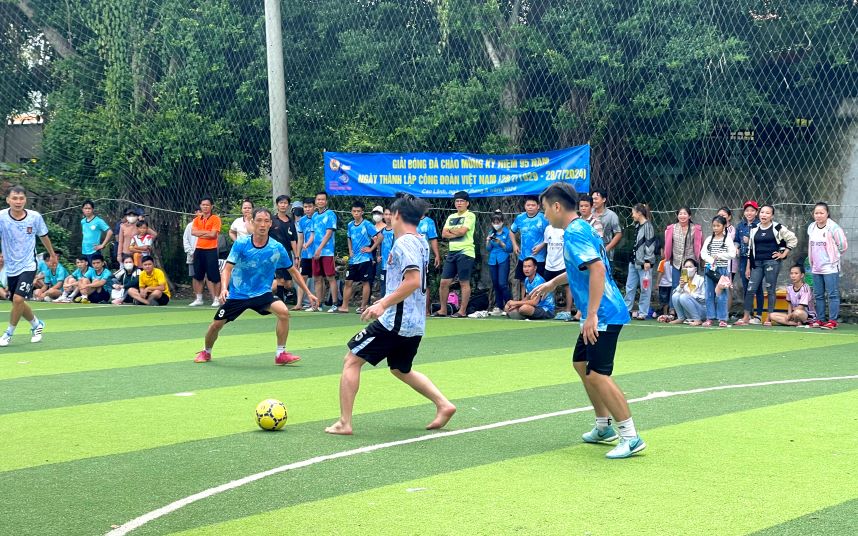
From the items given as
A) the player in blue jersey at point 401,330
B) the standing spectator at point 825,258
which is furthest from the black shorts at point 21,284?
the standing spectator at point 825,258

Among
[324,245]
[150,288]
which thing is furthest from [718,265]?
[150,288]

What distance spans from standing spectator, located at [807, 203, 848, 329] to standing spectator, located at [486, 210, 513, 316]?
4.84 metres

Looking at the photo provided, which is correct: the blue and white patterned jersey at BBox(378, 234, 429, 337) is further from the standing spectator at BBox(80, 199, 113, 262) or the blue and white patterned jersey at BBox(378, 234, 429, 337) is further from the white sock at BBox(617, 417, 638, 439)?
the standing spectator at BBox(80, 199, 113, 262)

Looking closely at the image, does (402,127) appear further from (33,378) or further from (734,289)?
(33,378)

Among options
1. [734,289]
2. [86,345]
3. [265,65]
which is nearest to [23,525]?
[86,345]

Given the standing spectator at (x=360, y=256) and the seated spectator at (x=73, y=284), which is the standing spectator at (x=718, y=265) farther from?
the seated spectator at (x=73, y=284)

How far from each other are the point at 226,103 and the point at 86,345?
30.8ft

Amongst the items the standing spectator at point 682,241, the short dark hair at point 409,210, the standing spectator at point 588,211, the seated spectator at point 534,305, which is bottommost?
the seated spectator at point 534,305

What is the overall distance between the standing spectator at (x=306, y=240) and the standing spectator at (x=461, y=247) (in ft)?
8.64

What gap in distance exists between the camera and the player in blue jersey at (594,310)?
7504mm

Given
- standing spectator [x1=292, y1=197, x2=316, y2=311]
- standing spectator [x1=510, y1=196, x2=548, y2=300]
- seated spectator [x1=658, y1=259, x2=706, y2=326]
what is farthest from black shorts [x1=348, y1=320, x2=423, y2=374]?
standing spectator [x1=292, y1=197, x2=316, y2=311]

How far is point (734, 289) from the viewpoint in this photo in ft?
62.8

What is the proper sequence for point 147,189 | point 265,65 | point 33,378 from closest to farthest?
1. point 33,378
2. point 265,65
3. point 147,189

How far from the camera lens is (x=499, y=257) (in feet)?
63.5
